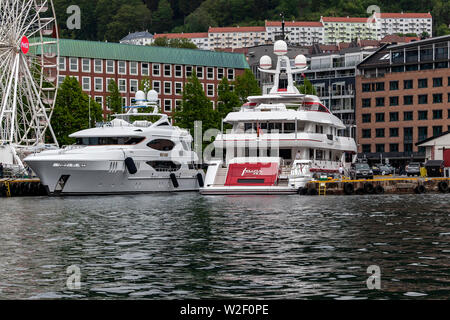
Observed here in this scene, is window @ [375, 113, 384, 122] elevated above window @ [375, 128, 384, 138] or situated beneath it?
elevated above

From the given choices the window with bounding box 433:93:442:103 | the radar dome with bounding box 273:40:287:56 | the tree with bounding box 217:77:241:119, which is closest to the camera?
the radar dome with bounding box 273:40:287:56

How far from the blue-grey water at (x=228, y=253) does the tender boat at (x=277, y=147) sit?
1578 centimetres

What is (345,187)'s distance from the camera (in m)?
60.2

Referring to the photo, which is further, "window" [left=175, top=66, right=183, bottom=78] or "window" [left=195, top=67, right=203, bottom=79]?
"window" [left=195, top=67, right=203, bottom=79]

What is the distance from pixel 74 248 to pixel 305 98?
43.6 metres

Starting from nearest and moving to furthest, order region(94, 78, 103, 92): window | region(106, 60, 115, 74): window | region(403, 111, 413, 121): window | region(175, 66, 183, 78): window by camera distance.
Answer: region(94, 78, 103, 92): window
region(106, 60, 115, 74): window
region(403, 111, 413, 121): window
region(175, 66, 183, 78): window

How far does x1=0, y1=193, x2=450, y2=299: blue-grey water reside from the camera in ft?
59.3

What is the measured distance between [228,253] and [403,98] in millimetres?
125197

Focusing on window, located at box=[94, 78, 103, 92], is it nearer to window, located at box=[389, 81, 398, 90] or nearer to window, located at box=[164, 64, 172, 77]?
window, located at box=[164, 64, 172, 77]

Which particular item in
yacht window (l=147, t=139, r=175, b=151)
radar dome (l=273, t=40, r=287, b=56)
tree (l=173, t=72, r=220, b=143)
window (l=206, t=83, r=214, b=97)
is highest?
window (l=206, t=83, r=214, b=97)

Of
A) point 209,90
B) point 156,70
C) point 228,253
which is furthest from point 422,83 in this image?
point 228,253

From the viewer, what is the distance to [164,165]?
229 feet

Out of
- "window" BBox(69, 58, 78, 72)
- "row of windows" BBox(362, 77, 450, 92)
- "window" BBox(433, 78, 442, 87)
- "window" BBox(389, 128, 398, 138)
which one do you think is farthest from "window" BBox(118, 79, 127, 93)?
"window" BBox(433, 78, 442, 87)
